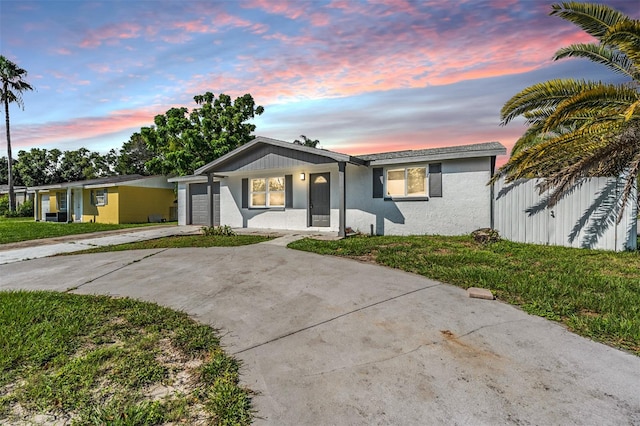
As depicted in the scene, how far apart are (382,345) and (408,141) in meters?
13.0

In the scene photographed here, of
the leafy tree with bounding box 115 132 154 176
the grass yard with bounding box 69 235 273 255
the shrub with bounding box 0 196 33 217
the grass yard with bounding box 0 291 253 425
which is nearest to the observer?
the grass yard with bounding box 0 291 253 425

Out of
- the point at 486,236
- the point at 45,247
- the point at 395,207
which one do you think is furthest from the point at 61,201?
the point at 486,236

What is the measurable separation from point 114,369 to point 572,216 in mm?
9984

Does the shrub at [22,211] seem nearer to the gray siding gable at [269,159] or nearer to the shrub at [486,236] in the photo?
the gray siding gable at [269,159]

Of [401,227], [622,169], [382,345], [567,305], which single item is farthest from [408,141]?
[382,345]

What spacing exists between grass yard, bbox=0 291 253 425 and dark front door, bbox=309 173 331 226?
27.4 feet

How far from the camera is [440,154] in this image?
32.0 feet

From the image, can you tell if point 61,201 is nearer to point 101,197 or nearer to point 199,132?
point 101,197

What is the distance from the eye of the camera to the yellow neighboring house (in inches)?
748

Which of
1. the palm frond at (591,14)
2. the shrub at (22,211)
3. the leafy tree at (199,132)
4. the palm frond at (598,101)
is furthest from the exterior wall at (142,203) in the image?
the palm frond at (591,14)

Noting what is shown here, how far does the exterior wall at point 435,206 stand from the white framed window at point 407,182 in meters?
0.31

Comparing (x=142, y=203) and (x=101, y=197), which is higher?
(x=101, y=197)

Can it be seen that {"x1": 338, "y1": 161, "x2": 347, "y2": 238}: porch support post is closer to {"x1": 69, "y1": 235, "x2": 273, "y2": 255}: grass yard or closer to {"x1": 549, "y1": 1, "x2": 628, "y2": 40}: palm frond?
{"x1": 69, "y1": 235, "x2": 273, "y2": 255}: grass yard

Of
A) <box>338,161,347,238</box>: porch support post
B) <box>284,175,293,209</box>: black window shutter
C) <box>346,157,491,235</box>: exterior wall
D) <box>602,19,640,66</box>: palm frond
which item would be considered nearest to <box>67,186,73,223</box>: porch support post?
<box>284,175,293,209</box>: black window shutter
